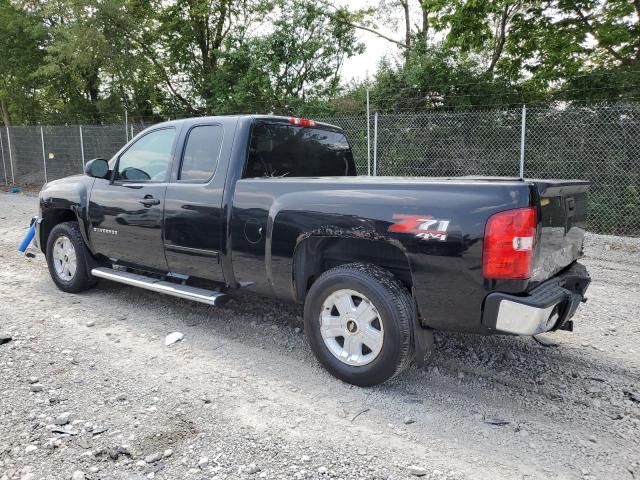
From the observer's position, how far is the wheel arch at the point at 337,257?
133 inches

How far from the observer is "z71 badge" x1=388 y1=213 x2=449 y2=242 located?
9.56ft

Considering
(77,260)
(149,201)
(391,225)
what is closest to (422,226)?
(391,225)

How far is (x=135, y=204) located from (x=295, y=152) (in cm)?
163

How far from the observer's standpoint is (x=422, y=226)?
2992 mm

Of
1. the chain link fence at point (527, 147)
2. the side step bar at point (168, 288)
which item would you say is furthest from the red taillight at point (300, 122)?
the chain link fence at point (527, 147)

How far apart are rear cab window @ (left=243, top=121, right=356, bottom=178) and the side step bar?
3.54 ft

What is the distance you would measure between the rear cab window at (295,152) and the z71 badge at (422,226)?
5.06ft

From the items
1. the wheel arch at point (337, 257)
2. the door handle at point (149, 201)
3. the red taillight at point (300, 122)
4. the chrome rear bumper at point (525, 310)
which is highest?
the red taillight at point (300, 122)

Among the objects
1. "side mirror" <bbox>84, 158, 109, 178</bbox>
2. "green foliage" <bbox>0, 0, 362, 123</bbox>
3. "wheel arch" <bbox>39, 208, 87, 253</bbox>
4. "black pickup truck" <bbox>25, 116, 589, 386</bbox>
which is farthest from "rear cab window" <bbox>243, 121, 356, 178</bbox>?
"green foliage" <bbox>0, 0, 362, 123</bbox>

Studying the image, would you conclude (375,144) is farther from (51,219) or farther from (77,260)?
(77,260)

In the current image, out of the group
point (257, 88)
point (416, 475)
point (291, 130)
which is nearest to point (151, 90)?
point (257, 88)

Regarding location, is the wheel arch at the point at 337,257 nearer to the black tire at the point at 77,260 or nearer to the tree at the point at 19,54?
the black tire at the point at 77,260

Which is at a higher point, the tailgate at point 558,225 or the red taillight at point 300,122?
the red taillight at point 300,122

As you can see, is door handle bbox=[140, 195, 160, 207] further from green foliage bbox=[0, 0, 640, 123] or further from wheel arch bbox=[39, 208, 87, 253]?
green foliage bbox=[0, 0, 640, 123]
